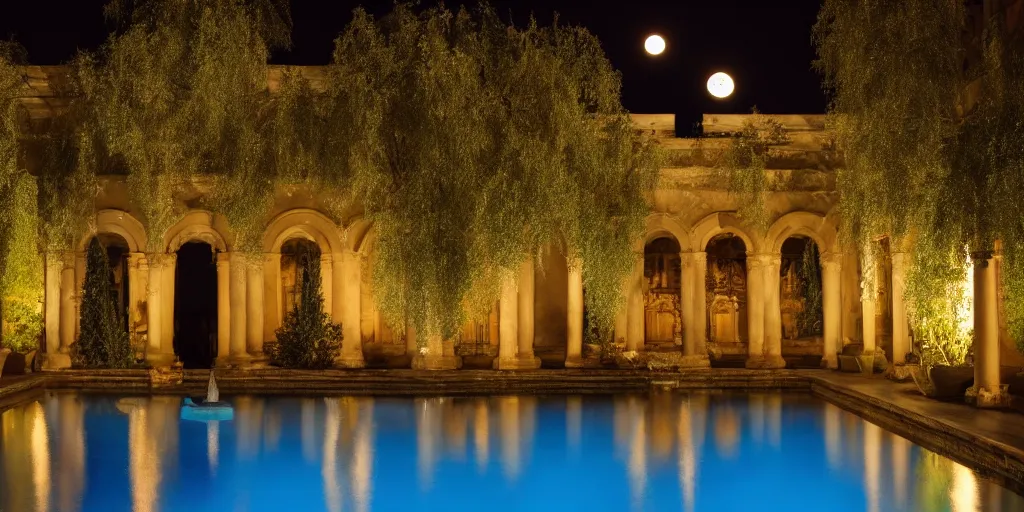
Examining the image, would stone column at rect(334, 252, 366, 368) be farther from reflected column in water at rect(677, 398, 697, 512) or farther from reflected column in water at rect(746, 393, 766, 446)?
reflected column in water at rect(746, 393, 766, 446)

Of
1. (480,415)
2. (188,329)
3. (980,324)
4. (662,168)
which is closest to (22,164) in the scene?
(188,329)

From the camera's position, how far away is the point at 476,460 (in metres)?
13.1

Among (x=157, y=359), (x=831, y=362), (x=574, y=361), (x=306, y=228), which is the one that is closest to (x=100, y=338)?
(x=157, y=359)

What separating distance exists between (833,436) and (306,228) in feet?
36.3

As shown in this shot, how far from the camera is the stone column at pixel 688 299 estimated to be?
21453mm

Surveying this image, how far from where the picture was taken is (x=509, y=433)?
1508 cm

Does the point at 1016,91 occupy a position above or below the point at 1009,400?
above

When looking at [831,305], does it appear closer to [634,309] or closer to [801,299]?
[634,309]

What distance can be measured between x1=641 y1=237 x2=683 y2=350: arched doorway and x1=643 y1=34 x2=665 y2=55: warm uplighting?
516cm

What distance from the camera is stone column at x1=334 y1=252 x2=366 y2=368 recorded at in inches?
835

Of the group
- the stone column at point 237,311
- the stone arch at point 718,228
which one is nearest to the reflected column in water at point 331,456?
the stone column at point 237,311

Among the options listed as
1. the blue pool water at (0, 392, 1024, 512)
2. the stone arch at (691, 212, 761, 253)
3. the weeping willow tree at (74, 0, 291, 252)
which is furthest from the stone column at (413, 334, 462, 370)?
the stone arch at (691, 212, 761, 253)

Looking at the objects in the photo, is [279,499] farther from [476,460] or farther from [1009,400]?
[1009,400]

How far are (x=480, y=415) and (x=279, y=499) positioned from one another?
6.03 meters
